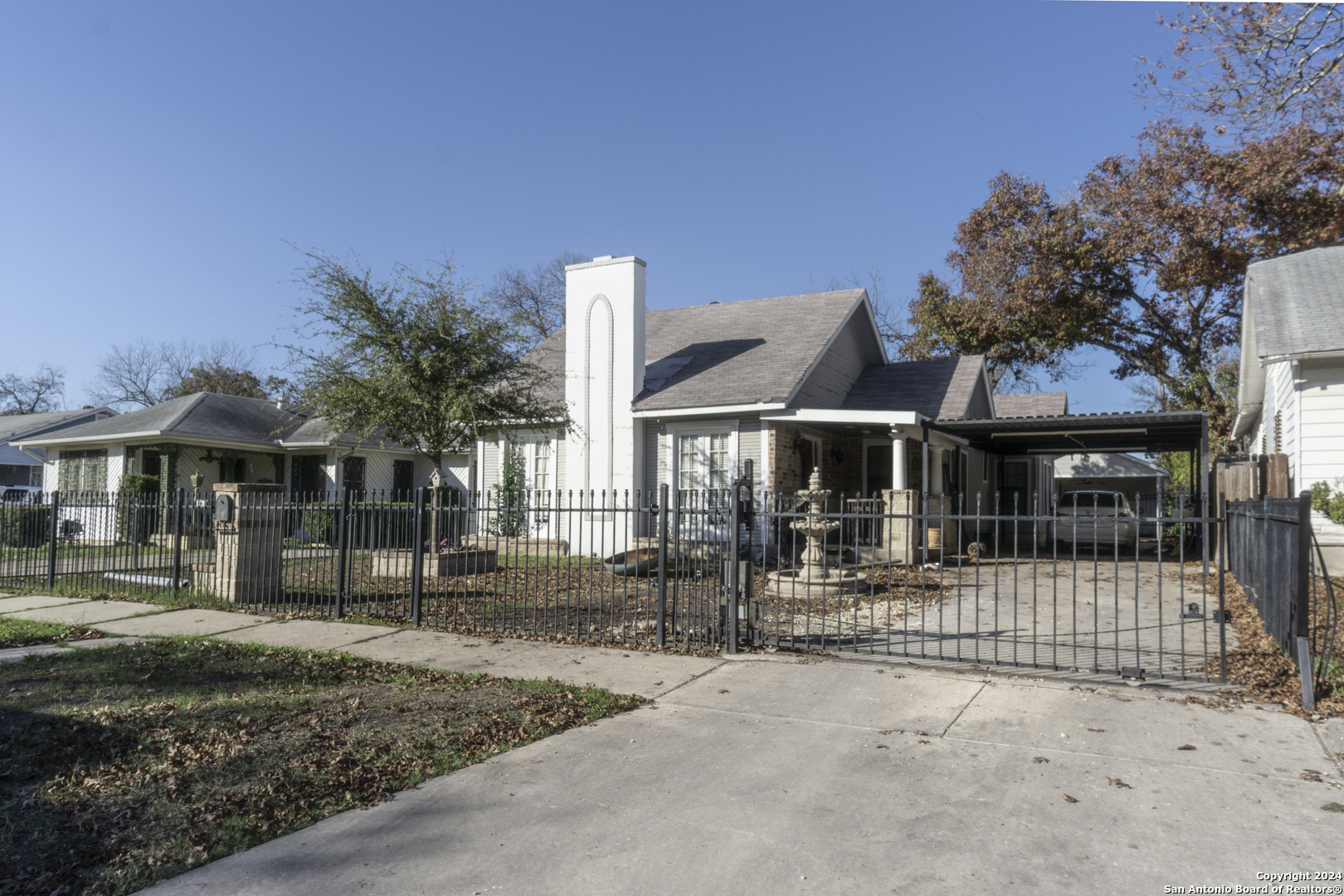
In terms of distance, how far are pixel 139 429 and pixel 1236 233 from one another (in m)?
30.3

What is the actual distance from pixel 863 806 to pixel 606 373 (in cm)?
1407

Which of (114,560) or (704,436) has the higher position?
(704,436)

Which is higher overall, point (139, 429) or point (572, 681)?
point (139, 429)

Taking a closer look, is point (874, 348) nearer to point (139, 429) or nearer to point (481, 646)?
point (481, 646)

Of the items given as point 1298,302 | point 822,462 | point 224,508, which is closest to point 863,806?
point 224,508

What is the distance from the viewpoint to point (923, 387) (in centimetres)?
1905

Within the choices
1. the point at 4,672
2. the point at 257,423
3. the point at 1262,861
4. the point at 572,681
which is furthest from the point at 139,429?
the point at 1262,861

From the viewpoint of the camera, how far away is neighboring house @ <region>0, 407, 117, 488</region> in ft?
112

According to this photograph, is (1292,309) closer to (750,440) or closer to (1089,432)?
(1089,432)

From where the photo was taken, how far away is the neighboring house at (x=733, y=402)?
16.2 metres

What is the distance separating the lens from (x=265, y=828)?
12.6 ft

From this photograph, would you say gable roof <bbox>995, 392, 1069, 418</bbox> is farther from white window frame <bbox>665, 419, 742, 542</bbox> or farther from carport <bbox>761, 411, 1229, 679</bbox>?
white window frame <bbox>665, 419, 742, 542</bbox>

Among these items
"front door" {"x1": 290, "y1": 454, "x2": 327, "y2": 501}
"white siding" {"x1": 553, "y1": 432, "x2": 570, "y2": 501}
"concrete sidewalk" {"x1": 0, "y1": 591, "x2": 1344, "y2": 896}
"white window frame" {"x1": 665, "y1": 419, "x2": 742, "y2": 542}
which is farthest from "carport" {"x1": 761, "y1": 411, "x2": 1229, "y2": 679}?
"front door" {"x1": 290, "y1": 454, "x2": 327, "y2": 501}

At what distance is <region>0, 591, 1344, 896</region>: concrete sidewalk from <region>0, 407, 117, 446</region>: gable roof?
120ft
